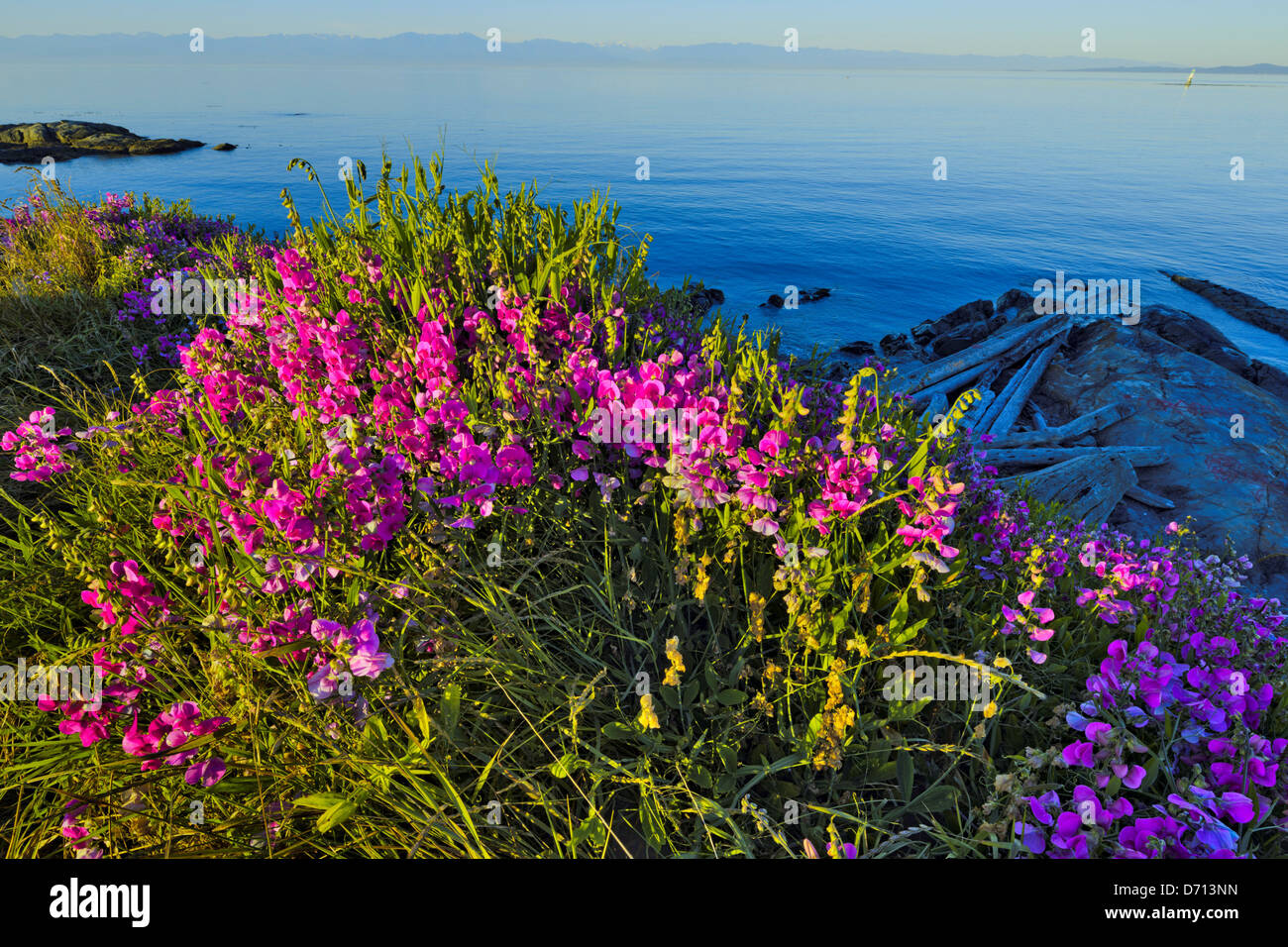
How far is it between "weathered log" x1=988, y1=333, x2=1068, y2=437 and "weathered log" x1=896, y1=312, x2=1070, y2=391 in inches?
6.8

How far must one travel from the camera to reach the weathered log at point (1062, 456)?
20.9ft

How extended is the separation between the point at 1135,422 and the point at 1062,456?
4.19ft

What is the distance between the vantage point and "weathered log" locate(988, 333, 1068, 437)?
Result: 24.2 feet

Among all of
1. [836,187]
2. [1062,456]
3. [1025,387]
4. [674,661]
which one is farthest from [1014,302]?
[836,187]

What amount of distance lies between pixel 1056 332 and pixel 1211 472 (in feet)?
11.8

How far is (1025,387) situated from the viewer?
8.09 metres

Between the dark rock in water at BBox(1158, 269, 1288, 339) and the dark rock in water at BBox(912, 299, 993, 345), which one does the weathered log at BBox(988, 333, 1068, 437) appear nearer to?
the dark rock in water at BBox(912, 299, 993, 345)

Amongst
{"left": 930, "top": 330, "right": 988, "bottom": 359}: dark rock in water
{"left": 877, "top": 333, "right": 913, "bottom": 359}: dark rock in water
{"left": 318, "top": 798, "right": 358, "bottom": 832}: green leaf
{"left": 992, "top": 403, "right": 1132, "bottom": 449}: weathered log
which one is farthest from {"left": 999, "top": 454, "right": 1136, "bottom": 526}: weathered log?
{"left": 877, "top": 333, "right": 913, "bottom": 359}: dark rock in water

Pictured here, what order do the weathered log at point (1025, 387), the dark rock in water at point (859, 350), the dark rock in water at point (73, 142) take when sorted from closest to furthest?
the weathered log at point (1025, 387) < the dark rock in water at point (859, 350) < the dark rock in water at point (73, 142)

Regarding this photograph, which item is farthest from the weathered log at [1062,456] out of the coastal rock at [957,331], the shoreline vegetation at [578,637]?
the coastal rock at [957,331]

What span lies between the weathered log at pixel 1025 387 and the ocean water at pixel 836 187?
17.8ft

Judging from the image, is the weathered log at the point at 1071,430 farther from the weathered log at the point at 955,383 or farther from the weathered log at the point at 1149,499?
the weathered log at the point at 955,383

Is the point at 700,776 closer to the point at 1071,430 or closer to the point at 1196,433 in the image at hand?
the point at 1071,430
